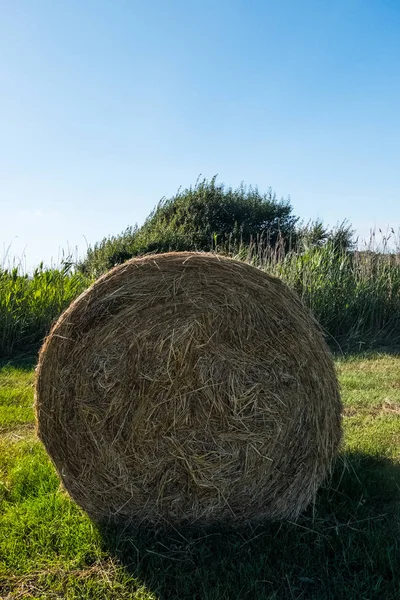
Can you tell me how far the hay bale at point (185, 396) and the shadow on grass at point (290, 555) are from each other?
14 centimetres

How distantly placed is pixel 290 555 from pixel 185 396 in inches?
36.2

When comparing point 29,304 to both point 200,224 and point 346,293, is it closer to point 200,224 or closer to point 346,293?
point 346,293

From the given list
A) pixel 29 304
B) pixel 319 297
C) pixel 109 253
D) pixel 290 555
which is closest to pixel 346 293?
pixel 319 297

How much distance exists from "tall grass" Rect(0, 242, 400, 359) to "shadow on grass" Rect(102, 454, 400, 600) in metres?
5.48

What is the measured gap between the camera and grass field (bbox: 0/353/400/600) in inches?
97.7

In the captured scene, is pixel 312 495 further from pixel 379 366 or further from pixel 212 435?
pixel 379 366

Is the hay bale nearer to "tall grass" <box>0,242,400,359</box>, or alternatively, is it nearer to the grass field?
the grass field

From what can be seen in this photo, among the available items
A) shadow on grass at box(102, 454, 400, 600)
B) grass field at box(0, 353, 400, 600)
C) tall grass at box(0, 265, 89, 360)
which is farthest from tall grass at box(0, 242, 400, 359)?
shadow on grass at box(102, 454, 400, 600)

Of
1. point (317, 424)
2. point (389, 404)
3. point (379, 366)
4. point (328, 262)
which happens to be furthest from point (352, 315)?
point (317, 424)

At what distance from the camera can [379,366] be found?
711cm

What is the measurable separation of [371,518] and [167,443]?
1151 mm

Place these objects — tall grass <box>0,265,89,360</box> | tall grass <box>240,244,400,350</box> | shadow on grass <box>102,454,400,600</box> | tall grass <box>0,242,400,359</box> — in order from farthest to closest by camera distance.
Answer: tall grass <box>240,244,400,350</box>
tall grass <box>0,242,400,359</box>
tall grass <box>0,265,89,360</box>
shadow on grass <box>102,454,400,600</box>

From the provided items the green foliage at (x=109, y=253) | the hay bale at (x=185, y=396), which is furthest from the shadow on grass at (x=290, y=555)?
the green foliage at (x=109, y=253)

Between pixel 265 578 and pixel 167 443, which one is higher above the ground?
pixel 167 443
